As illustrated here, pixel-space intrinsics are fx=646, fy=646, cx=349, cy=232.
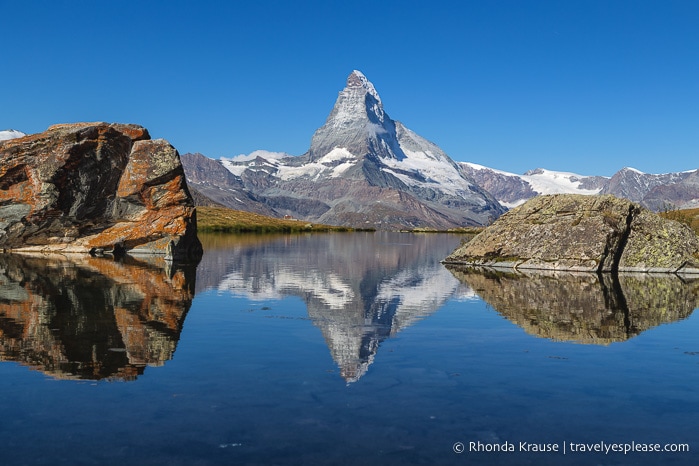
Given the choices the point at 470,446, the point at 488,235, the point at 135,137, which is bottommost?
the point at 470,446

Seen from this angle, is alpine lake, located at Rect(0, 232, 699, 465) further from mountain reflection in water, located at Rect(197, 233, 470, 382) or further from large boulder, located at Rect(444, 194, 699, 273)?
large boulder, located at Rect(444, 194, 699, 273)

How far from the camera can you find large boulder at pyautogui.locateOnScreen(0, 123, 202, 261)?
236 ft

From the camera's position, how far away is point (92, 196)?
243 ft

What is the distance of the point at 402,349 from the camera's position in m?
22.7

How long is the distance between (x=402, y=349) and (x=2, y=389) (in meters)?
12.4

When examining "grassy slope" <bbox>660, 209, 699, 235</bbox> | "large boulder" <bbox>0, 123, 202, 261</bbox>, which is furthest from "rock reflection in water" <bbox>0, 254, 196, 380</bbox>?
"grassy slope" <bbox>660, 209, 699, 235</bbox>

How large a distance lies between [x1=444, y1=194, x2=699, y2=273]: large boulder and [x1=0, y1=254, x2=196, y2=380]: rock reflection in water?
3344 centimetres

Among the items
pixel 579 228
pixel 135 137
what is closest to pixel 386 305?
pixel 579 228

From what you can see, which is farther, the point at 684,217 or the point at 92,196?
the point at 684,217

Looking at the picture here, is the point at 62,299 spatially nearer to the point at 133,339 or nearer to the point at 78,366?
the point at 133,339

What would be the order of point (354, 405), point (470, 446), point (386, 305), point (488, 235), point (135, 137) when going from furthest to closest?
1. point (135, 137)
2. point (488, 235)
3. point (386, 305)
4. point (354, 405)
5. point (470, 446)

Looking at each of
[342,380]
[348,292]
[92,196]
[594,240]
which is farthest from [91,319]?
[92,196]

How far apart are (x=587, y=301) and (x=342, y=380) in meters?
22.9

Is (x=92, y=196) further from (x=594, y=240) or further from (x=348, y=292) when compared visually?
(x=594, y=240)
